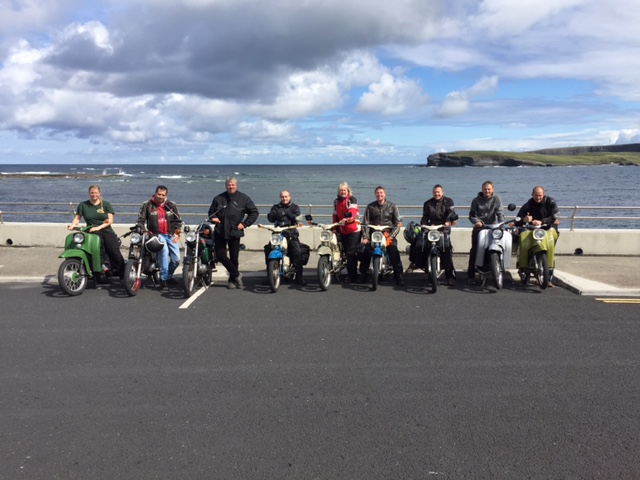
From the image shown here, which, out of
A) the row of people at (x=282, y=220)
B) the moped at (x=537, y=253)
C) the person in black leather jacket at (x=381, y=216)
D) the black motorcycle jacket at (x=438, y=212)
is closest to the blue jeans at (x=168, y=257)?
the row of people at (x=282, y=220)

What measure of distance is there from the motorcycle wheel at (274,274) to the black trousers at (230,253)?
2.50 ft

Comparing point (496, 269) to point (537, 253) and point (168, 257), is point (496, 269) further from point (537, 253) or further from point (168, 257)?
point (168, 257)

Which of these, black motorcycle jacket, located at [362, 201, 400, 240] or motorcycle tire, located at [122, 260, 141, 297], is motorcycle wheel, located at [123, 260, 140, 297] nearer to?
motorcycle tire, located at [122, 260, 141, 297]

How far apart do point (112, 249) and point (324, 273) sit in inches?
137

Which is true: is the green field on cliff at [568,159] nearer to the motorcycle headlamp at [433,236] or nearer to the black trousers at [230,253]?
the motorcycle headlamp at [433,236]

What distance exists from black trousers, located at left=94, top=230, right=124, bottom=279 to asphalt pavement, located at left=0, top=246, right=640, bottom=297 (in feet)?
3.66

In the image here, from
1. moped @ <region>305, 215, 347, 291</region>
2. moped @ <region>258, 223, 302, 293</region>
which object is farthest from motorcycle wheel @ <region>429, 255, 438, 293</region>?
moped @ <region>258, 223, 302, 293</region>

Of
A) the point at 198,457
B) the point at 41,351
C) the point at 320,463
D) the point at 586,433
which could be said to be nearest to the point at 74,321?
the point at 41,351

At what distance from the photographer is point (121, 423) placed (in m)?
4.18

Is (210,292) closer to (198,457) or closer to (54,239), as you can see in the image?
(198,457)

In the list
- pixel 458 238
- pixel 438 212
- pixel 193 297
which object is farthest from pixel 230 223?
pixel 458 238

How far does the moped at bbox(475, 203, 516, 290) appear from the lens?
335 inches

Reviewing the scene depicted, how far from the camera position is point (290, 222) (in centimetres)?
925

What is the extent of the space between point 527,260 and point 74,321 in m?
6.71
